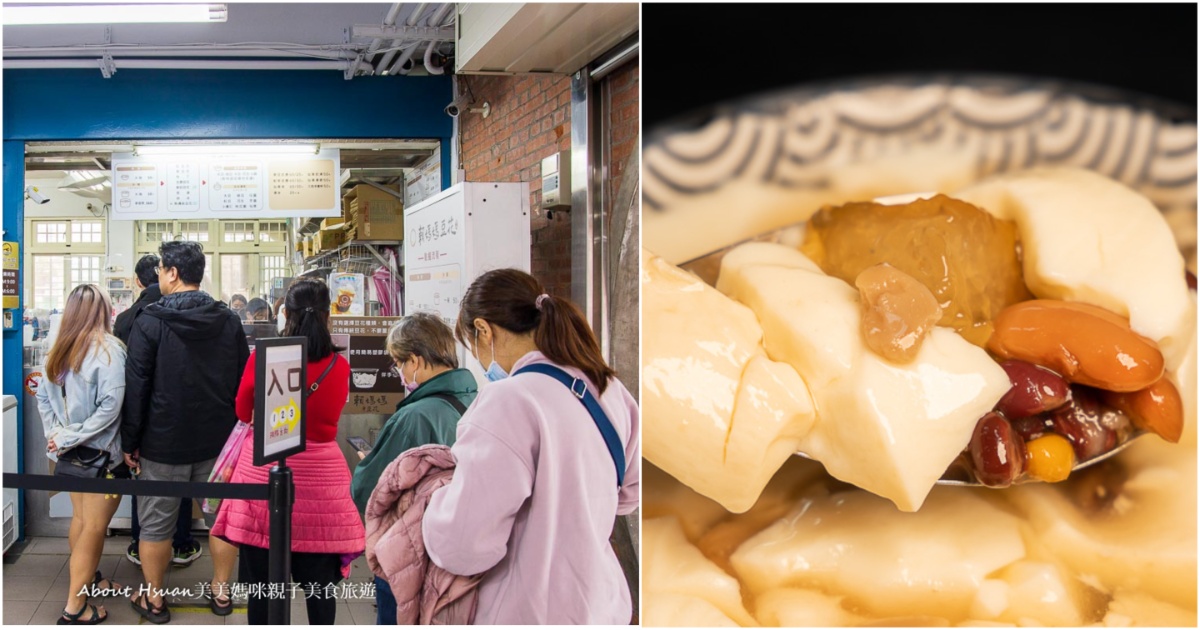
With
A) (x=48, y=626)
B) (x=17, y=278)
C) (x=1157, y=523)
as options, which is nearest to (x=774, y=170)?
(x=1157, y=523)

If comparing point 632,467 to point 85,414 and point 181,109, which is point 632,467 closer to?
point 85,414

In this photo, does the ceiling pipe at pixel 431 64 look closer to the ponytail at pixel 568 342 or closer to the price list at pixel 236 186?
the price list at pixel 236 186

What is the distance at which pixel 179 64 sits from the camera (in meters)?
2.95

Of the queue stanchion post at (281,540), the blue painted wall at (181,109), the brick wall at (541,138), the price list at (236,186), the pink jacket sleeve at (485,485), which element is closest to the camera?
the pink jacket sleeve at (485,485)

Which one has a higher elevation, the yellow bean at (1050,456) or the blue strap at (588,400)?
the blue strap at (588,400)

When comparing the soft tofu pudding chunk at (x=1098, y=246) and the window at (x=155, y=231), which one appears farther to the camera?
the window at (x=155, y=231)

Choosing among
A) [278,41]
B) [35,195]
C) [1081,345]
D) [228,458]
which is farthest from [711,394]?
[35,195]

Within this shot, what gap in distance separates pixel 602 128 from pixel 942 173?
3.30ft

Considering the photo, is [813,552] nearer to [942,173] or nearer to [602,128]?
[942,173]

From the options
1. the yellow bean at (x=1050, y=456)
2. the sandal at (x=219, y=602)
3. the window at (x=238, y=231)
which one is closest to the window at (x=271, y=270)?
the window at (x=238, y=231)

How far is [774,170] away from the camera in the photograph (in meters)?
1.87

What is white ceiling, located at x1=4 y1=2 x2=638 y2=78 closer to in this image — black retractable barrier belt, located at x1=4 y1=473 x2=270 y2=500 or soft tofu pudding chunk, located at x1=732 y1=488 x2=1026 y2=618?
black retractable barrier belt, located at x1=4 y1=473 x2=270 y2=500

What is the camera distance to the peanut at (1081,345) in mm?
1691

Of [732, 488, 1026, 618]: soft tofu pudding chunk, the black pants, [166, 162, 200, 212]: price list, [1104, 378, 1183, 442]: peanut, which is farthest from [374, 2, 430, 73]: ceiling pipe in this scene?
[1104, 378, 1183, 442]: peanut
